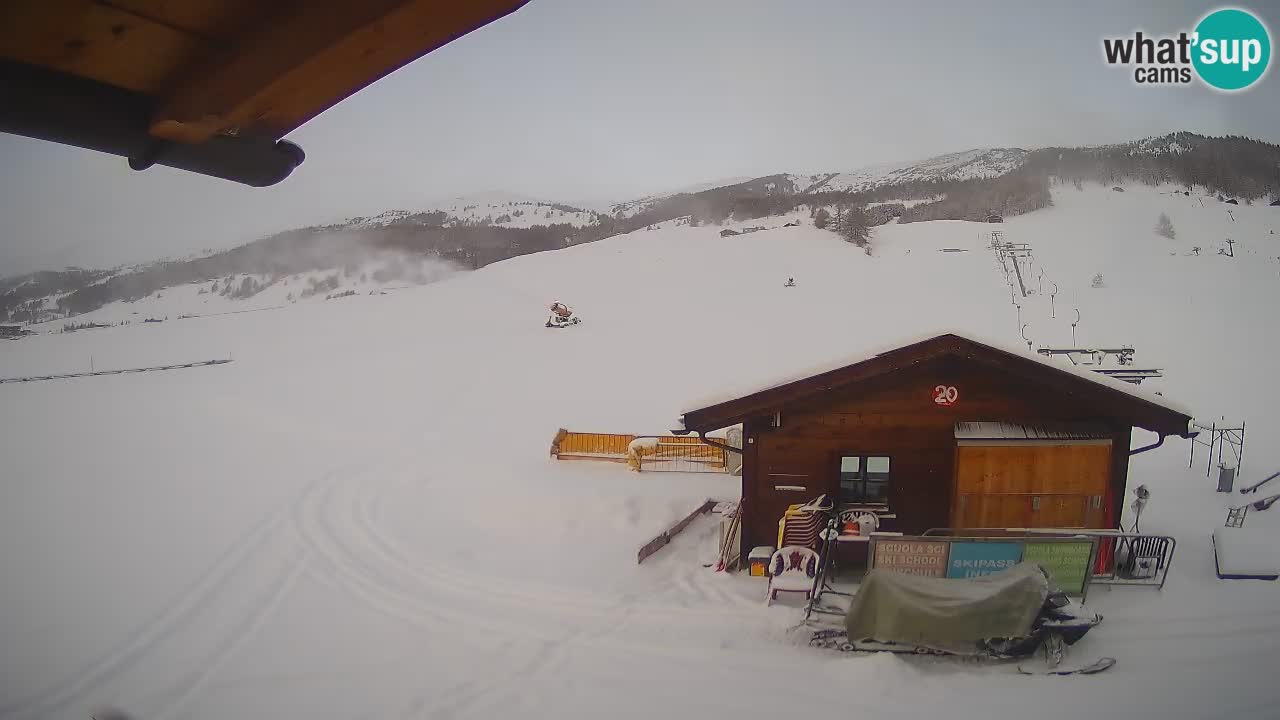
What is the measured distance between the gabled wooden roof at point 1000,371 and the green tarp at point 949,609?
380cm

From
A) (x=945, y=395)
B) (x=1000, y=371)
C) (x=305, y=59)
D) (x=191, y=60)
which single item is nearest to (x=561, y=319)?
(x=945, y=395)

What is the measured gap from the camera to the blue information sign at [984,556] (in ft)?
32.2

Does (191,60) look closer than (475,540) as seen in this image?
Yes

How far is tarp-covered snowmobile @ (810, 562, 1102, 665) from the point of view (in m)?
8.53

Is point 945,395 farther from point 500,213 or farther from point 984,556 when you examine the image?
point 500,213

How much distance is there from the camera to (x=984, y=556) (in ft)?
32.3

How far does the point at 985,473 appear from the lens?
11633 mm

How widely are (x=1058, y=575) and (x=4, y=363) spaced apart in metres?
37.9

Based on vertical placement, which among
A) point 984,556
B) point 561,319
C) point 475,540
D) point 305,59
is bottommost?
point 475,540

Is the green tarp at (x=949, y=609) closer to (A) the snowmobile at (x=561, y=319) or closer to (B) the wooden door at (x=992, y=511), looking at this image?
(B) the wooden door at (x=992, y=511)

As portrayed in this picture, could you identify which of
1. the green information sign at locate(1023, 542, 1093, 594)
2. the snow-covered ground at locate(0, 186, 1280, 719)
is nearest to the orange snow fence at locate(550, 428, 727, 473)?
the snow-covered ground at locate(0, 186, 1280, 719)

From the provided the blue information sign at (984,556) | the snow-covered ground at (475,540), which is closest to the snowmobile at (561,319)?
the snow-covered ground at (475,540)

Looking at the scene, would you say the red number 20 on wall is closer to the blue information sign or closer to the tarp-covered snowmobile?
the blue information sign

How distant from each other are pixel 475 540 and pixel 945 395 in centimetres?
1039
